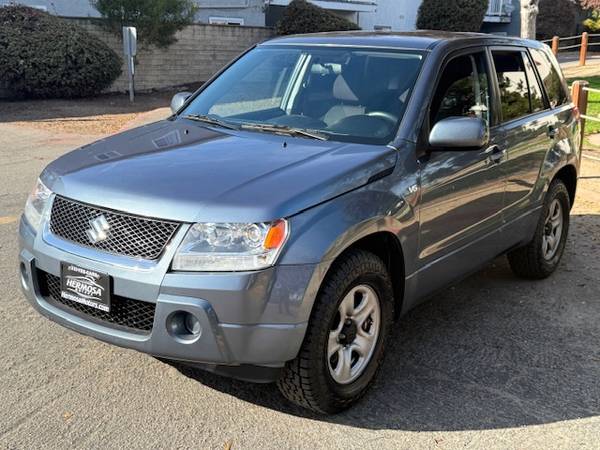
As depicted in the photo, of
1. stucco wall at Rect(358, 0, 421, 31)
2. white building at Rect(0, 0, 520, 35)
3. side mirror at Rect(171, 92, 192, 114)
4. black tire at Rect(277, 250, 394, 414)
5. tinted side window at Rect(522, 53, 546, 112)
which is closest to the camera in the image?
black tire at Rect(277, 250, 394, 414)

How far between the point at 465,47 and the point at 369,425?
2.47m

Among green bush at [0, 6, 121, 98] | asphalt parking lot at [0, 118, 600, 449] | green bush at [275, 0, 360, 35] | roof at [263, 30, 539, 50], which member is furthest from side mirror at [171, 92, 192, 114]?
green bush at [275, 0, 360, 35]

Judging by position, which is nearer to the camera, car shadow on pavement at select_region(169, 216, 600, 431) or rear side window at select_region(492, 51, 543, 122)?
car shadow on pavement at select_region(169, 216, 600, 431)

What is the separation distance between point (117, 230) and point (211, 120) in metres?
1.45

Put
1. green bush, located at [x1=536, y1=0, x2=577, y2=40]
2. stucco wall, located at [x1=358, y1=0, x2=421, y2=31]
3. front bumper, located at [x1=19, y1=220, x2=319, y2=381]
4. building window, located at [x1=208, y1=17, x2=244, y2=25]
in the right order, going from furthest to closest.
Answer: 1. green bush, located at [x1=536, y1=0, x2=577, y2=40]
2. stucco wall, located at [x1=358, y1=0, x2=421, y2=31]
3. building window, located at [x1=208, y1=17, x2=244, y2=25]
4. front bumper, located at [x1=19, y1=220, x2=319, y2=381]

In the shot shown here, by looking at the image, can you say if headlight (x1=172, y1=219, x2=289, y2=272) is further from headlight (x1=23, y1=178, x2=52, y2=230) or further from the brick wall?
the brick wall

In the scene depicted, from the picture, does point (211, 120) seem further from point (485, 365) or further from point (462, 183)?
point (485, 365)

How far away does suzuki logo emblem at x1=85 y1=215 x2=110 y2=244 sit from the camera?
318 cm

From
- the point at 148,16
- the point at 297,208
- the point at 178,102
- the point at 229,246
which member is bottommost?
the point at 229,246

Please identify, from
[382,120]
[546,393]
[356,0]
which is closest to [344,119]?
[382,120]

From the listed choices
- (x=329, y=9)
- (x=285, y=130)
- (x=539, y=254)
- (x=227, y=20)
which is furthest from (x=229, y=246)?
(x=329, y=9)

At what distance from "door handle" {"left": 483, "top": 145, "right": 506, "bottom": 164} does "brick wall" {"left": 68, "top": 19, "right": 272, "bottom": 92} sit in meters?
16.1

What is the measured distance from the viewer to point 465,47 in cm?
446

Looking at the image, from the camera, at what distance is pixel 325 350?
3.24 meters
